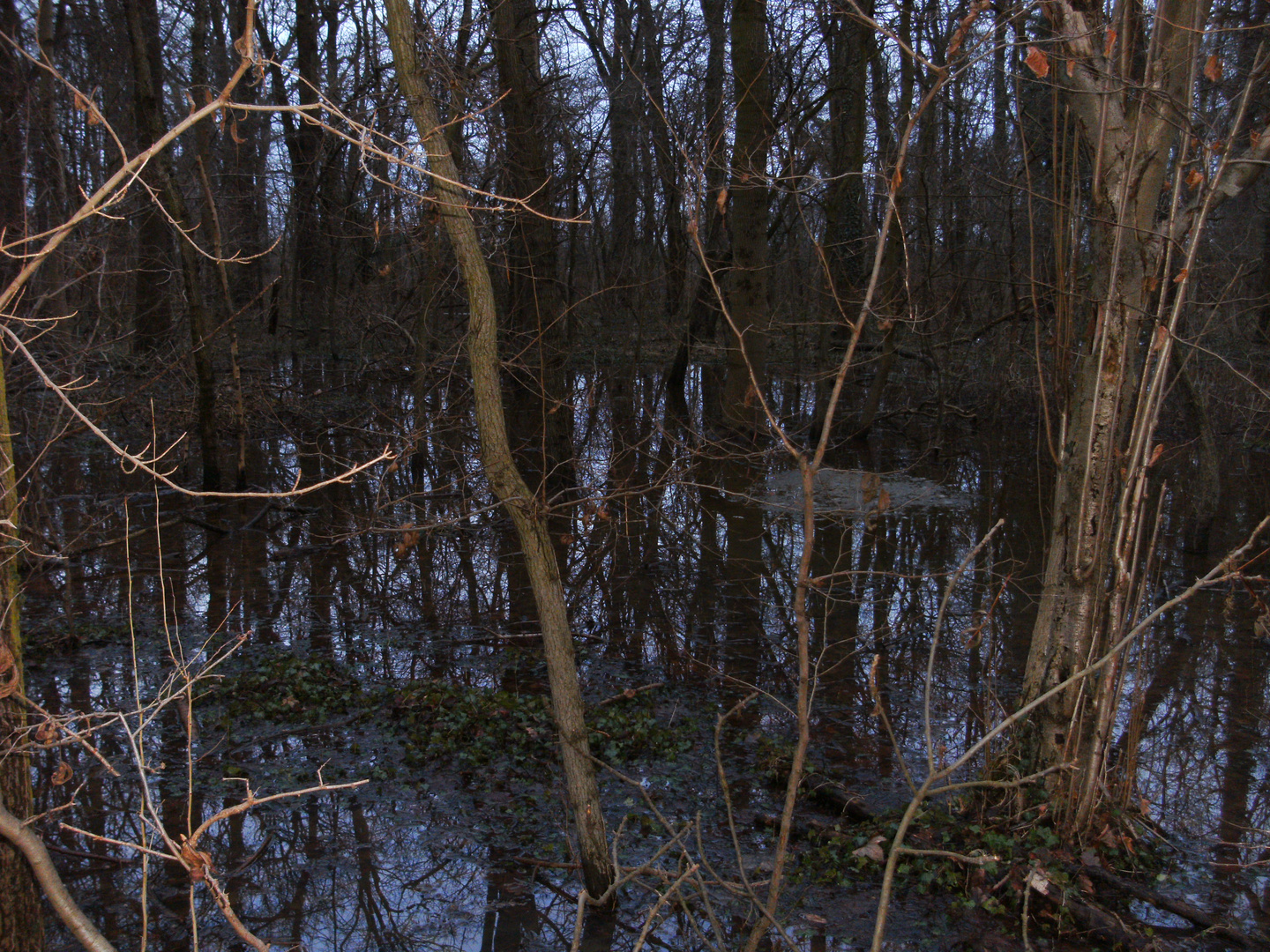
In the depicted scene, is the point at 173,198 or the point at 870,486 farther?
the point at 173,198

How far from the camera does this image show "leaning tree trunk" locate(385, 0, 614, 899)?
4.11 metres

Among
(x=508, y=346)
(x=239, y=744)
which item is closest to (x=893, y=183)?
(x=239, y=744)

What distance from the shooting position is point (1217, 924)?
3795 millimetres

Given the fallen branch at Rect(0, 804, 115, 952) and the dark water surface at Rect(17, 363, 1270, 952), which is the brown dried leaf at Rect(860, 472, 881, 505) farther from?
the fallen branch at Rect(0, 804, 115, 952)

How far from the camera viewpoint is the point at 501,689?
6.52 meters

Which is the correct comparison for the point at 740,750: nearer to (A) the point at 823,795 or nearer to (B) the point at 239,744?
(A) the point at 823,795

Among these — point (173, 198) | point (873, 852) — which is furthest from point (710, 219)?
point (873, 852)

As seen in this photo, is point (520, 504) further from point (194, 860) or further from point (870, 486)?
point (194, 860)

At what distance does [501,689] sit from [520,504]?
2740mm

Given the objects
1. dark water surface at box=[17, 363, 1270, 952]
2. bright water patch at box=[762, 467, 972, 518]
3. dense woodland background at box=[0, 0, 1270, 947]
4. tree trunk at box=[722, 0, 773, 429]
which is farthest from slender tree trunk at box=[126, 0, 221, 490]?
bright water patch at box=[762, 467, 972, 518]

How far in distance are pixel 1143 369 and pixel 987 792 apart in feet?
7.03

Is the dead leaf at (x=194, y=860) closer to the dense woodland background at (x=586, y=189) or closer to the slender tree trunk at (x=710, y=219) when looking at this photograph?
the dense woodland background at (x=586, y=189)

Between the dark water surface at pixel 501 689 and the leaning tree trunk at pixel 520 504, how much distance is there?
315 mm

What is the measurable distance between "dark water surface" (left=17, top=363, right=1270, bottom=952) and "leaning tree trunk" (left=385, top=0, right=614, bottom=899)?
1.03 ft
